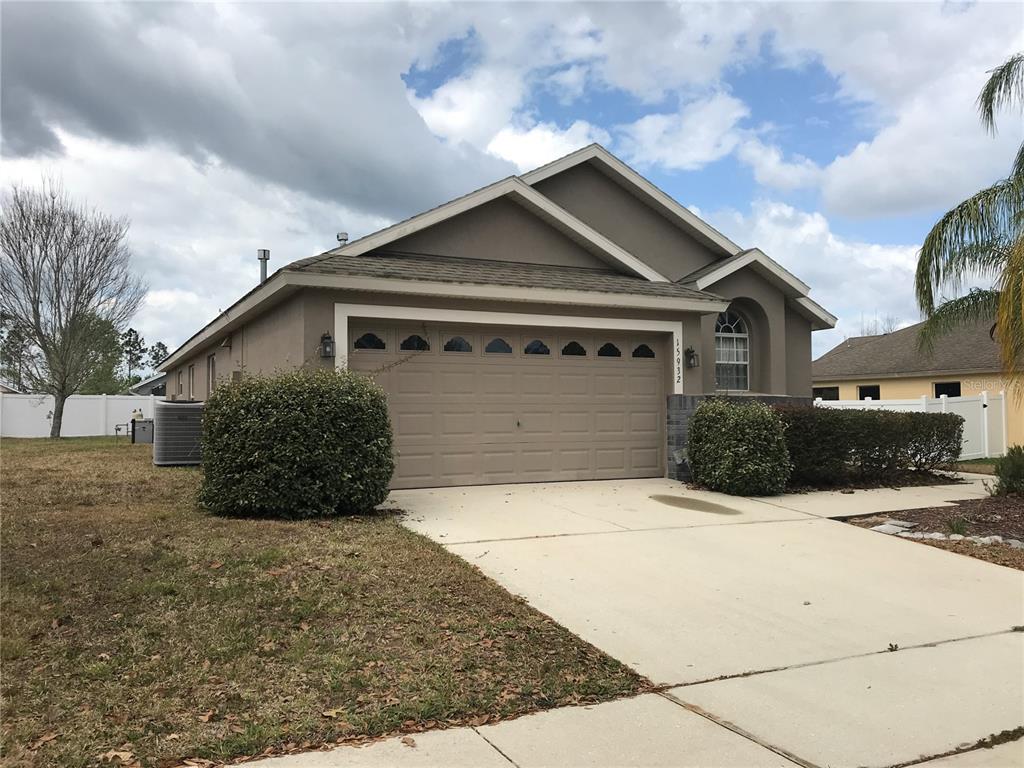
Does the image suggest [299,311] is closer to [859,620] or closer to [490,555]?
[490,555]

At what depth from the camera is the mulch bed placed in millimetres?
7891

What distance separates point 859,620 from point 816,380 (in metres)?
26.7

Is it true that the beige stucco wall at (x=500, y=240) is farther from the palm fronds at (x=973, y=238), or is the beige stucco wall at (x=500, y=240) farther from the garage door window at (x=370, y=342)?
the palm fronds at (x=973, y=238)

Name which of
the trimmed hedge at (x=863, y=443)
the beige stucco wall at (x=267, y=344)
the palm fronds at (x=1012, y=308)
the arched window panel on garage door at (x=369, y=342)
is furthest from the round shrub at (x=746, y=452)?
the beige stucco wall at (x=267, y=344)

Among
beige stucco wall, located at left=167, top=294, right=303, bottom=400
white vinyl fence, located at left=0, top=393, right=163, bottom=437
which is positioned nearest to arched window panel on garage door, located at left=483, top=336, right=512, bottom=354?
beige stucco wall, located at left=167, top=294, right=303, bottom=400

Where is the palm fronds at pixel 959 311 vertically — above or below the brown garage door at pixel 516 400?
above

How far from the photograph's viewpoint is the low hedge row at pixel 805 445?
1127 centimetres

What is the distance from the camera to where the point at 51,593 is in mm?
5352

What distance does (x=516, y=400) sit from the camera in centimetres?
1195

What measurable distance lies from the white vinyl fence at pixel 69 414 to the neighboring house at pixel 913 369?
28227mm

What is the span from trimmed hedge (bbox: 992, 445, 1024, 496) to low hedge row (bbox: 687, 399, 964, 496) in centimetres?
206

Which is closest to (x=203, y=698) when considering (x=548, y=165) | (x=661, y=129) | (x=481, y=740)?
(x=481, y=740)

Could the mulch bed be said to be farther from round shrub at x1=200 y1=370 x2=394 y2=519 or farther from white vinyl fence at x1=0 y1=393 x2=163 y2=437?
white vinyl fence at x1=0 y1=393 x2=163 y2=437

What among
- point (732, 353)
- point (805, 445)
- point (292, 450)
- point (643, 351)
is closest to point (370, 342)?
point (292, 450)
